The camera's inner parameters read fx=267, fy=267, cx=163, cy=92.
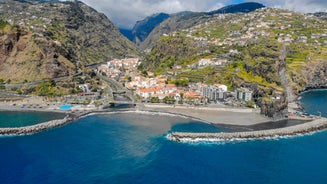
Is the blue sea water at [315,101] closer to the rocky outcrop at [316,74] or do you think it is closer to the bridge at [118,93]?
the rocky outcrop at [316,74]

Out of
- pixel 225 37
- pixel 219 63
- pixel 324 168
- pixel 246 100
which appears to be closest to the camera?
pixel 324 168

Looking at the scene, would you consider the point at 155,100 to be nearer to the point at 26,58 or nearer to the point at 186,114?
the point at 186,114

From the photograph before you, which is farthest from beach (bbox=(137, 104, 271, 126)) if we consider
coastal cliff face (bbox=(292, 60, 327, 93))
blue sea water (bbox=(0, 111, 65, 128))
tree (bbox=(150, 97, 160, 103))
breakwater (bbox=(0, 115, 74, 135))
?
coastal cliff face (bbox=(292, 60, 327, 93))

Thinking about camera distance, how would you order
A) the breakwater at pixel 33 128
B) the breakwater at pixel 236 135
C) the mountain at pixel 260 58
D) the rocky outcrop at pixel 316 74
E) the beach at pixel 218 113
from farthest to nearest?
the rocky outcrop at pixel 316 74
the mountain at pixel 260 58
the beach at pixel 218 113
the breakwater at pixel 33 128
the breakwater at pixel 236 135

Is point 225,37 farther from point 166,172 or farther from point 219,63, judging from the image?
point 166,172

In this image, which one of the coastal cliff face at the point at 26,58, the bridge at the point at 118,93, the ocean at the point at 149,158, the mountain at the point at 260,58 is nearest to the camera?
the ocean at the point at 149,158

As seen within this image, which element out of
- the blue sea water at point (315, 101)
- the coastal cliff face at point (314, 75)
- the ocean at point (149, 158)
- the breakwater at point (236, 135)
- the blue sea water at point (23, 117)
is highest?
the coastal cliff face at point (314, 75)

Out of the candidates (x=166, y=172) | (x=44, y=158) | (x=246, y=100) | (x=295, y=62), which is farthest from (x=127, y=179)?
(x=295, y=62)

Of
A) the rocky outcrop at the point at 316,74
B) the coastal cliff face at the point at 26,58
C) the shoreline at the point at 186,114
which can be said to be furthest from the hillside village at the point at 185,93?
the rocky outcrop at the point at 316,74
